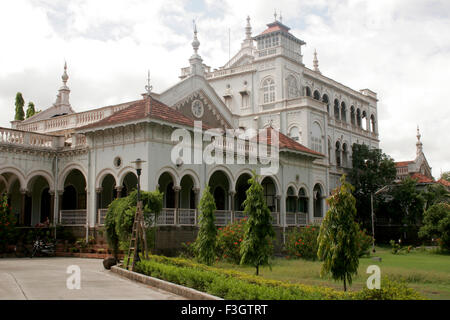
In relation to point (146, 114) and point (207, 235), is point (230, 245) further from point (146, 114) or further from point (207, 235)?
point (146, 114)

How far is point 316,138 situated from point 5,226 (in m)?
28.4

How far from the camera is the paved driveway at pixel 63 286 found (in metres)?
11.5

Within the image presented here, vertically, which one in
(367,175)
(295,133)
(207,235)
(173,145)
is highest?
(295,133)

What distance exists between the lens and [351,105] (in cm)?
5550

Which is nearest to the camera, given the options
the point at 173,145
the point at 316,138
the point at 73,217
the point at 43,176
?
the point at 173,145

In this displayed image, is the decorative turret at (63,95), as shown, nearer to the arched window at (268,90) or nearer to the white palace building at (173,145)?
the white palace building at (173,145)

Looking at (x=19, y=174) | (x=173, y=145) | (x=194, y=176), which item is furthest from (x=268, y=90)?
(x=19, y=174)

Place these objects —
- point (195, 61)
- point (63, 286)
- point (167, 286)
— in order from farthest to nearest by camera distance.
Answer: point (195, 61), point (63, 286), point (167, 286)

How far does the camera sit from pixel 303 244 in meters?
26.7

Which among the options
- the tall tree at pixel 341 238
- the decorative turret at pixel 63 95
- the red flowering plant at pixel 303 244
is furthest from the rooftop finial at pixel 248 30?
the tall tree at pixel 341 238

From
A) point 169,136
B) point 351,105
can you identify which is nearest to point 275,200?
point 169,136

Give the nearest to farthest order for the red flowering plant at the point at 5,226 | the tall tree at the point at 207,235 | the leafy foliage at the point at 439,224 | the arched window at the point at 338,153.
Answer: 1. the tall tree at the point at 207,235
2. the red flowering plant at the point at 5,226
3. the leafy foliage at the point at 439,224
4. the arched window at the point at 338,153

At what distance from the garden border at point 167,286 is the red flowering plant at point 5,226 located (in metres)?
9.40

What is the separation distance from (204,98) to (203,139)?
6.69 meters
